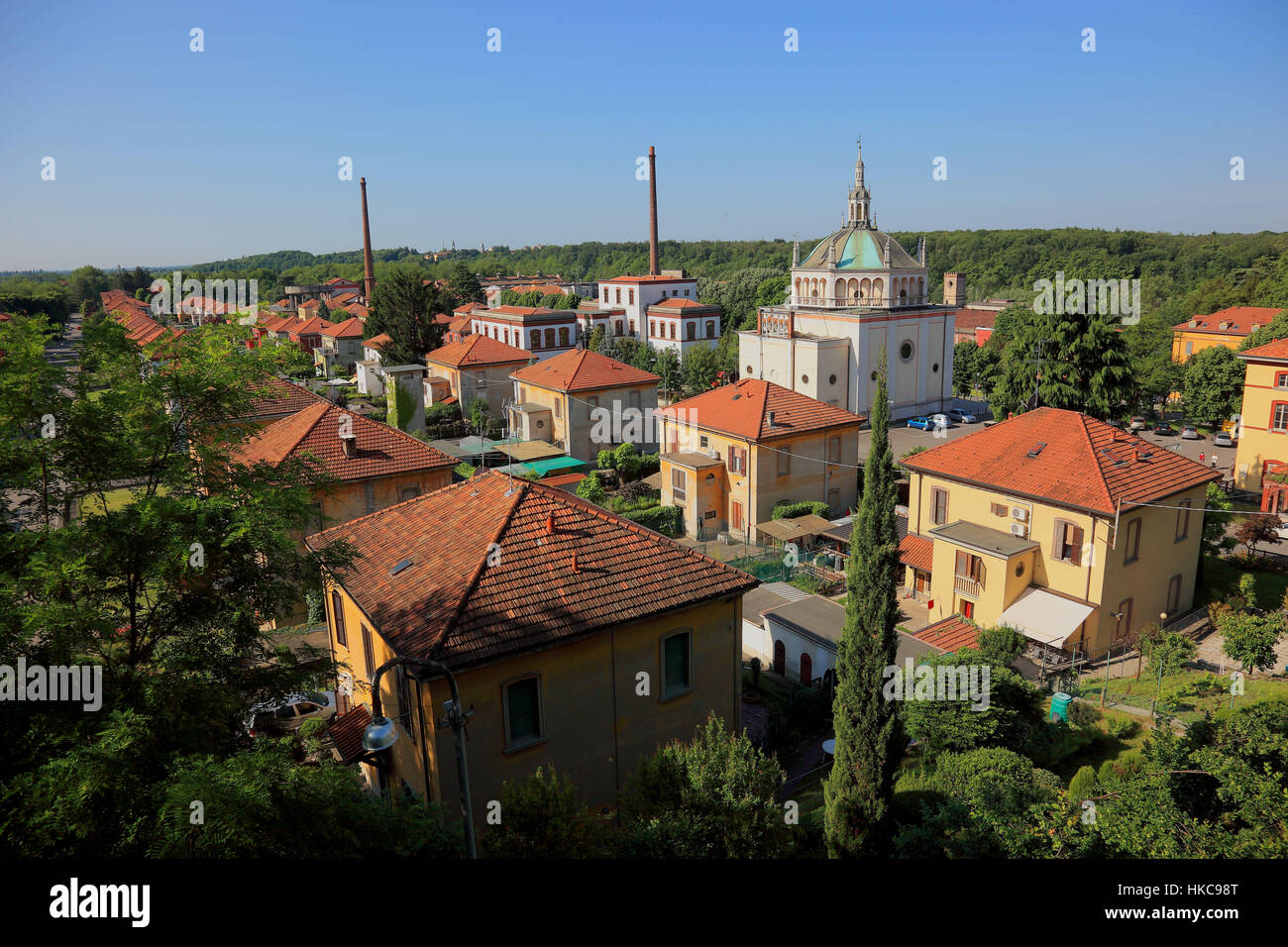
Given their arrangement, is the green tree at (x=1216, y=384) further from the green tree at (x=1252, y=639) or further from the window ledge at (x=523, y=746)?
the window ledge at (x=523, y=746)

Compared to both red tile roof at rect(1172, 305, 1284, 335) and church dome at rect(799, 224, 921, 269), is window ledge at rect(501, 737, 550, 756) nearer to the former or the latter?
church dome at rect(799, 224, 921, 269)

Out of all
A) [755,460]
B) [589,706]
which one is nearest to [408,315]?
[755,460]

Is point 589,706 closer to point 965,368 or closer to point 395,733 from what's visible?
point 395,733

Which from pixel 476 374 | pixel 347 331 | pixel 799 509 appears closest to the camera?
pixel 799 509

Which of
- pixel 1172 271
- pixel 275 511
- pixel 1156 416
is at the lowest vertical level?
pixel 1156 416
